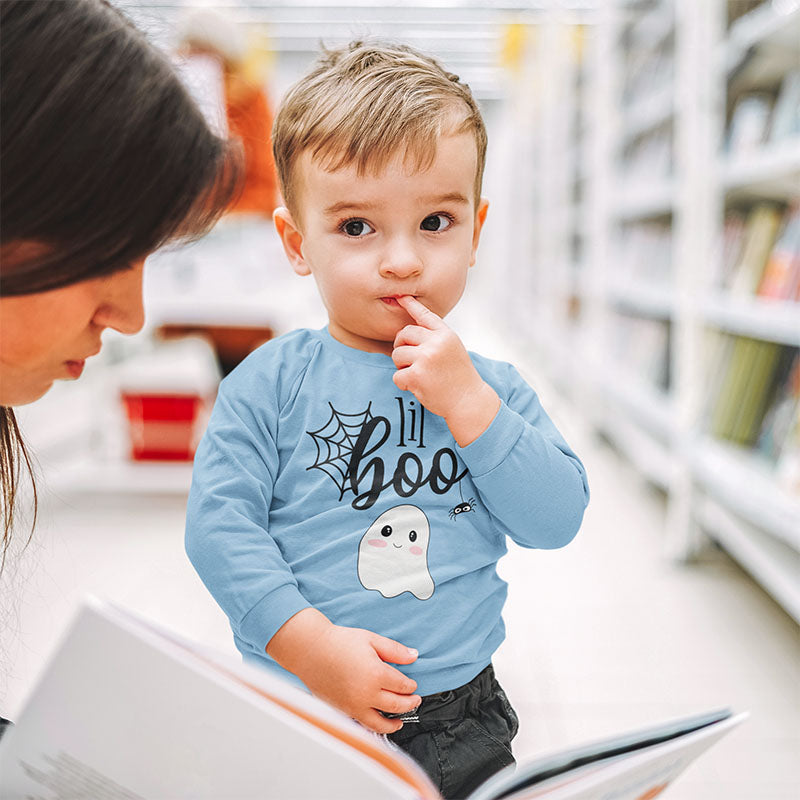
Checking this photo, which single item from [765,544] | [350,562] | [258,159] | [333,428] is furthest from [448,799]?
[258,159]

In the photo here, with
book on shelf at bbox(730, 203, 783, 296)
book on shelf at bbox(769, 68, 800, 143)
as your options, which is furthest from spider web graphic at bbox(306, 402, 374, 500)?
book on shelf at bbox(730, 203, 783, 296)

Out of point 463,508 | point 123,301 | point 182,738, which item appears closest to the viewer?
point 182,738

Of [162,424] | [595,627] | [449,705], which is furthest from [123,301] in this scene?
[162,424]

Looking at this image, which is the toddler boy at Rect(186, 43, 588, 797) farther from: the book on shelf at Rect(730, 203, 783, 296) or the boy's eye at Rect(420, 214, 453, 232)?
the book on shelf at Rect(730, 203, 783, 296)

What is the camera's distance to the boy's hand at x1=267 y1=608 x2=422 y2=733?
689 millimetres

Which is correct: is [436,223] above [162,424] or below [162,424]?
below

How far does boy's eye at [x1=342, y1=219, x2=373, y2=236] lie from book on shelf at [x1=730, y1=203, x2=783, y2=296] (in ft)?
5.56

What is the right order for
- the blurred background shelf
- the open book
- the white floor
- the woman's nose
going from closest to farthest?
1. the open book
2. the woman's nose
3. the white floor
4. the blurred background shelf

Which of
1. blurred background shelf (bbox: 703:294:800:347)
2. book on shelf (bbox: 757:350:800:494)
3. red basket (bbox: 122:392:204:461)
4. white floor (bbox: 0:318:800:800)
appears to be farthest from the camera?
red basket (bbox: 122:392:204:461)

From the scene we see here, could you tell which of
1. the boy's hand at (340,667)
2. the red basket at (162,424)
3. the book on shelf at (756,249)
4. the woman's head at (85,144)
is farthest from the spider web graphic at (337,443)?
the red basket at (162,424)

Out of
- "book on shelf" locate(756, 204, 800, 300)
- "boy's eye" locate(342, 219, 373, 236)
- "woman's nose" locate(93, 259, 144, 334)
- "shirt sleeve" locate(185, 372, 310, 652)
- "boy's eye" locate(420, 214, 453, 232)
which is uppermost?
"book on shelf" locate(756, 204, 800, 300)

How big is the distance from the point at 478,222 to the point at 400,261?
14 centimetres

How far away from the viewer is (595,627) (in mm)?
1870

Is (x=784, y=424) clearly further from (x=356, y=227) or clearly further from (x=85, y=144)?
(x=85, y=144)
